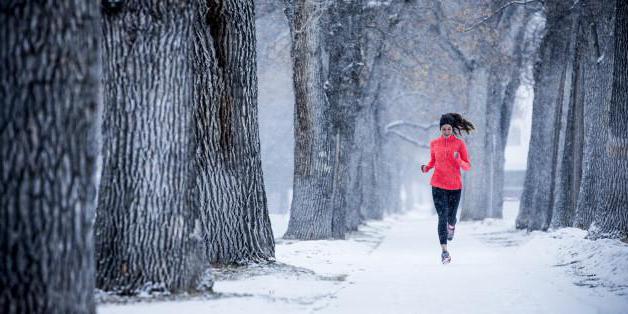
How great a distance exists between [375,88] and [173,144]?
65.8 ft

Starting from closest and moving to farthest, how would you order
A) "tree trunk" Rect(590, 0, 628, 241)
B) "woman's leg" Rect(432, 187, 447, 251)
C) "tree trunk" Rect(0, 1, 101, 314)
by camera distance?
"tree trunk" Rect(0, 1, 101, 314) → "woman's leg" Rect(432, 187, 447, 251) → "tree trunk" Rect(590, 0, 628, 241)

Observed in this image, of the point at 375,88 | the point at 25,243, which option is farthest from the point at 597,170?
the point at 375,88

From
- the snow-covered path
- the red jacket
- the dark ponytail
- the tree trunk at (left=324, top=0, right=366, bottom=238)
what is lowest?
the snow-covered path

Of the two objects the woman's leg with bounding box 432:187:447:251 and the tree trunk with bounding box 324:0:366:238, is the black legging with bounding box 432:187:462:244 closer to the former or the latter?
the woman's leg with bounding box 432:187:447:251

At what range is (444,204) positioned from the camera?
1091 cm

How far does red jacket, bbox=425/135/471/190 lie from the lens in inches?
433

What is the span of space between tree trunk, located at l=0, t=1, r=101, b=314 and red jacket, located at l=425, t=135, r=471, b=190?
7.17 m

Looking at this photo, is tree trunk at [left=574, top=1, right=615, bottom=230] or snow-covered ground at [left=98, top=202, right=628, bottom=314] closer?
snow-covered ground at [left=98, top=202, right=628, bottom=314]

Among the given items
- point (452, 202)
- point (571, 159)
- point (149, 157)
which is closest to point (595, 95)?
point (571, 159)

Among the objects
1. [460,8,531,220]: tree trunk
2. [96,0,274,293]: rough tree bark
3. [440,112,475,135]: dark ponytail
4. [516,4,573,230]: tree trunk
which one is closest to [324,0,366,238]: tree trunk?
[516,4,573,230]: tree trunk

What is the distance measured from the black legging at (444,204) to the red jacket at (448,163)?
8 cm

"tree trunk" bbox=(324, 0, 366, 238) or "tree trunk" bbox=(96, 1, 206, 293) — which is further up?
"tree trunk" bbox=(324, 0, 366, 238)

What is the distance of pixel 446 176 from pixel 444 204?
392mm

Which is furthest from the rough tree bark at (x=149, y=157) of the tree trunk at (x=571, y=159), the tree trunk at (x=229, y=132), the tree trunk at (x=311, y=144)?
the tree trunk at (x=571, y=159)
